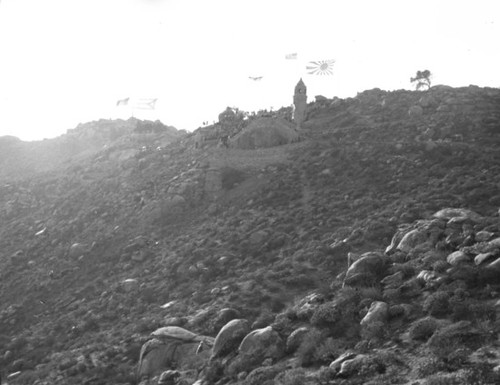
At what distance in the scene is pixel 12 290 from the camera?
110 ft

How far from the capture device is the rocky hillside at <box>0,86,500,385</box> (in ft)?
51.9

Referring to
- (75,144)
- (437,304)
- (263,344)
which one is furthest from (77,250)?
(75,144)

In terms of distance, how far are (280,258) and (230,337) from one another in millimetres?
10074

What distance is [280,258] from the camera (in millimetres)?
28422

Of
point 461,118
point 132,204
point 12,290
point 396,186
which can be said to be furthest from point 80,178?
point 461,118

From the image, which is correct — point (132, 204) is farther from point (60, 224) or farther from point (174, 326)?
point (174, 326)

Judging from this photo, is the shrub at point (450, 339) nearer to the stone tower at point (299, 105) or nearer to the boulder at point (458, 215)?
the boulder at point (458, 215)

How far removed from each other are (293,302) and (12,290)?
879 inches

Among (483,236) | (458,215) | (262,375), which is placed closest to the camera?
(262,375)

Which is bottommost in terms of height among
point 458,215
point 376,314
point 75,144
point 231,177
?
point 376,314

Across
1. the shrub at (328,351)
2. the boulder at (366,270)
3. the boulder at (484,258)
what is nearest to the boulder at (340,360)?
the shrub at (328,351)

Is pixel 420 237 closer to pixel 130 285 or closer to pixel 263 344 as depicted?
pixel 263 344

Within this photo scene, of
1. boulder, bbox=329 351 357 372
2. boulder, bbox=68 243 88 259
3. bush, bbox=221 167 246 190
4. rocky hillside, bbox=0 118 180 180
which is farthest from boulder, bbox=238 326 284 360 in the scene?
rocky hillside, bbox=0 118 180 180

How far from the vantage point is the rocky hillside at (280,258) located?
15812mm
